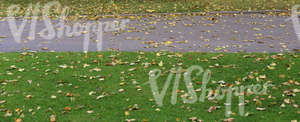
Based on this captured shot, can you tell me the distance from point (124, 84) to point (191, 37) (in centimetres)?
406

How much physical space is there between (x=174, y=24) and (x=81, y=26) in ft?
10.5

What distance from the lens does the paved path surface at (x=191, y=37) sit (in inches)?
394

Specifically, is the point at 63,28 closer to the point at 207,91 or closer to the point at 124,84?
the point at 124,84

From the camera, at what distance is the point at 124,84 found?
7570 millimetres

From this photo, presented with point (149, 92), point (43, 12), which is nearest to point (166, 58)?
point (149, 92)

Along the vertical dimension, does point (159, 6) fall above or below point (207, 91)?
above

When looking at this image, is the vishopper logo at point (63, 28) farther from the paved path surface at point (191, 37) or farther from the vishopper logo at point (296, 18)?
the vishopper logo at point (296, 18)

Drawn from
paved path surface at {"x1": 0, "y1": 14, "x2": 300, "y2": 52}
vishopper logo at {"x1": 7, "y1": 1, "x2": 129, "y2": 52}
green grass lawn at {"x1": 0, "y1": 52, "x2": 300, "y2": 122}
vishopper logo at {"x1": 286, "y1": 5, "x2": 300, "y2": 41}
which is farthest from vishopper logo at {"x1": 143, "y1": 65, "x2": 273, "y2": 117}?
vishopper logo at {"x1": 286, "y1": 5, "x2": 300, "y2": 41}

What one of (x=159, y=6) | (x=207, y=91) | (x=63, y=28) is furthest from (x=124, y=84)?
(x=159, y=6)

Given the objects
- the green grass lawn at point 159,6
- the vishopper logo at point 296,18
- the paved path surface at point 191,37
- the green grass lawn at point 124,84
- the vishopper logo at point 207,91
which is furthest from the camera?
the green grass lawn at point 159,6

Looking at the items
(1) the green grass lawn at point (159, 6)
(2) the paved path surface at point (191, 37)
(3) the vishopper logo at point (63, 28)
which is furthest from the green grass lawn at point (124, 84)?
(1) the green grass lawn at point (159, 6)

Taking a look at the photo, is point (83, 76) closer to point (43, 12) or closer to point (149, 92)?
point (149, 92)

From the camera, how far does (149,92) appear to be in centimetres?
718

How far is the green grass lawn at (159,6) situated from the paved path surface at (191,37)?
191cm
